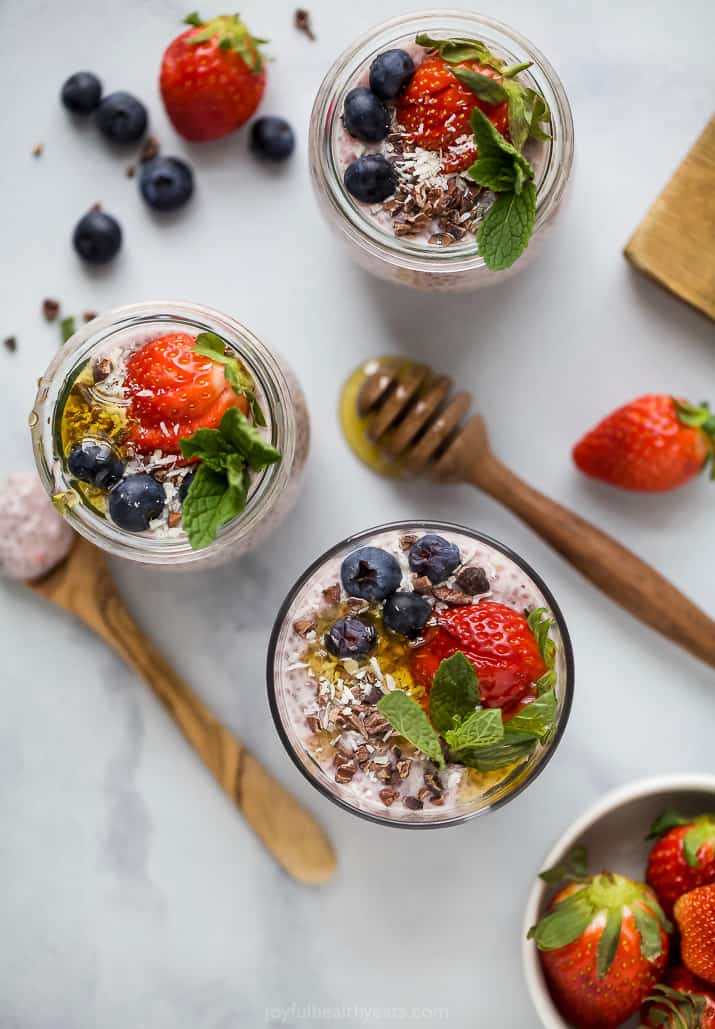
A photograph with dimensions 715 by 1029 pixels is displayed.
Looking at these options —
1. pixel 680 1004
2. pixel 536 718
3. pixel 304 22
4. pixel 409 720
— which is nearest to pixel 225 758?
pixel 409 720

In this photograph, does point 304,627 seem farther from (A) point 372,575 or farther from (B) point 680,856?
(B) point 680,856

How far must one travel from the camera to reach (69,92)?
1659mm

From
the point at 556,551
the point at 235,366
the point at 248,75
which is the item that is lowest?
the point at 556,551

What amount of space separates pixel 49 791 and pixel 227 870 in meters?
0.36

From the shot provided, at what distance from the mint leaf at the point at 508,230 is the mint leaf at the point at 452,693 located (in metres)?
0.56

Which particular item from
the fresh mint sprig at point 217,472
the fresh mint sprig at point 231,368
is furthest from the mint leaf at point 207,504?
the fresh mint sprig at point 231,368

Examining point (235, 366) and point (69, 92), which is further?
point (69, 92)

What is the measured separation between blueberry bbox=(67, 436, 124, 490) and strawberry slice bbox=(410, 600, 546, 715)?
0.51m

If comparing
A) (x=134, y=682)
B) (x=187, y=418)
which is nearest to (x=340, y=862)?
(x=134, y=682)

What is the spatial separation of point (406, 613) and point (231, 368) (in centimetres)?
43

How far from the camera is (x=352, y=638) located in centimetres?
133

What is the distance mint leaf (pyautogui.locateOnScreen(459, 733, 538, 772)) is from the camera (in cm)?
131

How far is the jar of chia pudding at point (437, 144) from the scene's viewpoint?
1.32m

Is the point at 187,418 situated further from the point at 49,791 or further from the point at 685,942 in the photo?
the point at 685,942
